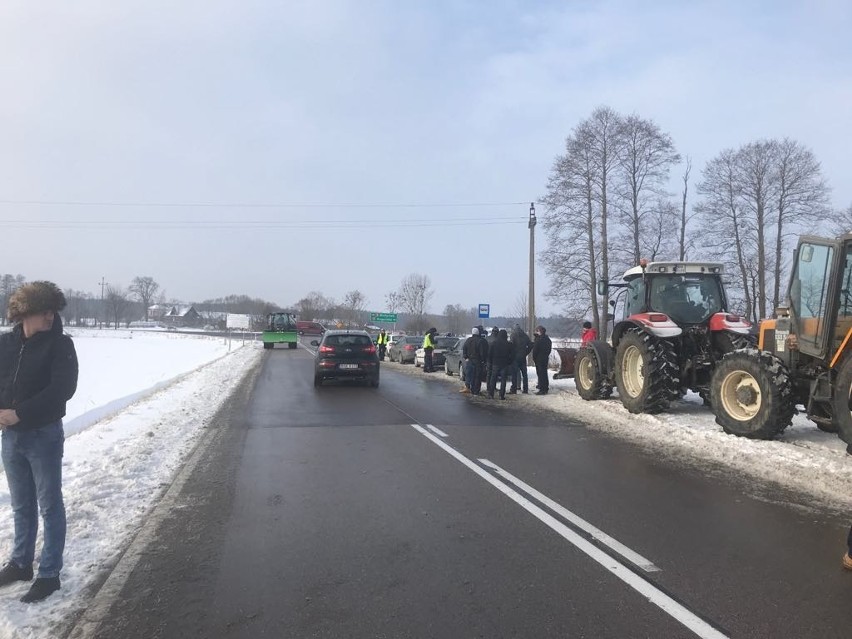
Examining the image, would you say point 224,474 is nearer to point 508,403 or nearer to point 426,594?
point 426,594

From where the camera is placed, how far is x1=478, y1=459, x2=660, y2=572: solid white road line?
4.30 meters

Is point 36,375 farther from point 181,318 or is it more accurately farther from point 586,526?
point 181,318

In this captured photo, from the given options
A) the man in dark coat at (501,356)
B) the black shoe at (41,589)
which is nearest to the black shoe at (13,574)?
the black shoe at (41,589)

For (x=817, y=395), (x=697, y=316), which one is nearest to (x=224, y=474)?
(x=817, y=395)

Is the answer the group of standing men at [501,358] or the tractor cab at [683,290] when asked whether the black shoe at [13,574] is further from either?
the group of standing men at [501,358]

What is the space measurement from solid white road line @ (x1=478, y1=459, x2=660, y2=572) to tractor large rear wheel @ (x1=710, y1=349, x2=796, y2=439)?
3912mm

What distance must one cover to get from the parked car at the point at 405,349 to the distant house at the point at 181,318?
111 metres

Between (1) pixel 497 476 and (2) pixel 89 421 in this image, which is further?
(2) pixel 89 421

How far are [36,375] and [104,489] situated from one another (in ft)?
8.86

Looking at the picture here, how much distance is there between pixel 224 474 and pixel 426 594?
386 cm

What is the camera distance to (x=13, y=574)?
3.76 metres

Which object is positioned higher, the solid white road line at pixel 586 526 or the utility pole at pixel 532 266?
the utility pole at pixel 532 266

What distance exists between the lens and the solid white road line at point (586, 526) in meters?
4.30

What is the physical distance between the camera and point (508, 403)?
13.8m
